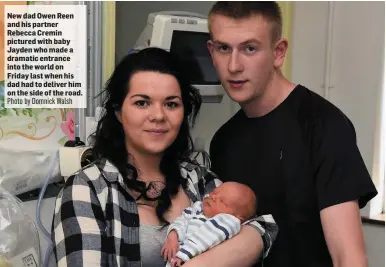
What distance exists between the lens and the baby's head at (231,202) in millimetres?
1297

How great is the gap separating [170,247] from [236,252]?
175 millimetres

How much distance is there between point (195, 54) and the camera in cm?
207

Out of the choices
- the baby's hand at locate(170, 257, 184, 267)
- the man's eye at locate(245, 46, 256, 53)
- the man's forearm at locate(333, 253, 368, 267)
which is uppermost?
the man's eye at locate(245, 46, 256, 53)

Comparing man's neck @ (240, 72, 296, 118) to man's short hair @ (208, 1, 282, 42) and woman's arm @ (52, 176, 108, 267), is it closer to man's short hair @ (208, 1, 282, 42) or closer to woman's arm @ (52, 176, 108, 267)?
man's short hair @ (208, 1, 282, 42)

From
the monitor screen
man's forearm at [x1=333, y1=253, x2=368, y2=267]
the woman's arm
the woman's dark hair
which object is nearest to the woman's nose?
the woman's dark hair

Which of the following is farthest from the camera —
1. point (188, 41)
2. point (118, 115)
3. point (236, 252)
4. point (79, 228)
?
point (188, 41)

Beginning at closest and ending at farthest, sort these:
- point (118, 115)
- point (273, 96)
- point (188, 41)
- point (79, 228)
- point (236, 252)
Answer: point (79, 228) < point (236, 252) < point (118, 115) < point (273, 96) < point (188, 41)

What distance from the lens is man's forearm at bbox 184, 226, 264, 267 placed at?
116 centimetres

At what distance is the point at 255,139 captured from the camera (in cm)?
148

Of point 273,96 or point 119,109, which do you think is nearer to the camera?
point 119,109

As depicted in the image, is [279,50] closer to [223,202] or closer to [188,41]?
[223,202]

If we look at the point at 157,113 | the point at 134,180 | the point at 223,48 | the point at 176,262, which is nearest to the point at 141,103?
the point at 157,113

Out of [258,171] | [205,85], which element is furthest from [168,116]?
[205,85]

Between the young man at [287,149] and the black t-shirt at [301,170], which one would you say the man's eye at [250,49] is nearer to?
the young man at [287,149]
